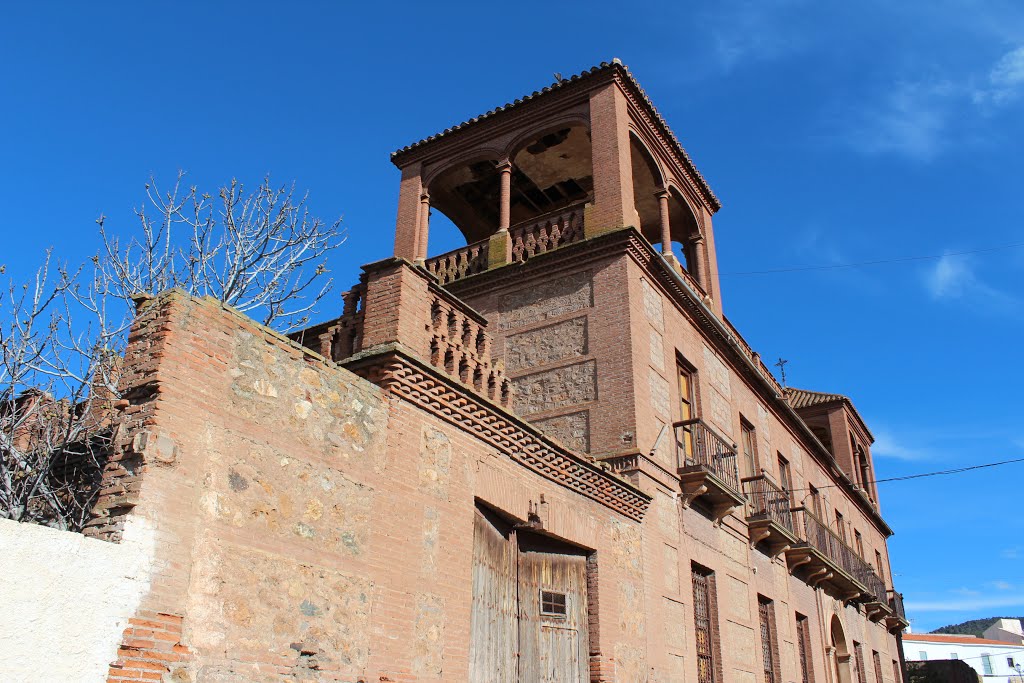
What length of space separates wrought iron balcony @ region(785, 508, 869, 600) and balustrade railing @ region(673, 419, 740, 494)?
4224 mm

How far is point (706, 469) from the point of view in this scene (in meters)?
13.1

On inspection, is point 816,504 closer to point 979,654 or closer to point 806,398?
point 806,398

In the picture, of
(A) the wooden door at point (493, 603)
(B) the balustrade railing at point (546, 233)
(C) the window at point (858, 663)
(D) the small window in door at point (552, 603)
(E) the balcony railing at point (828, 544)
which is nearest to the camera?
(A) the wooden door at point (493, 603)

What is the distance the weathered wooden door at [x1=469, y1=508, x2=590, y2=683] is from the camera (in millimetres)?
8438

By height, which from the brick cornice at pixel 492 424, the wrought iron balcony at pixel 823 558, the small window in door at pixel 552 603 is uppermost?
the wrought iron balcony at pixel 823 558

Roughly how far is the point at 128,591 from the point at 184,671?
24.2 inches

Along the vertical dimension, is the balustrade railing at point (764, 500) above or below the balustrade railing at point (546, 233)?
below

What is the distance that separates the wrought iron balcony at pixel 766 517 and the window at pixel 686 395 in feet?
6.54

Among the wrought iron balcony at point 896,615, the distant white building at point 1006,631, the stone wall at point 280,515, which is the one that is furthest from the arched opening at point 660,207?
the distant white building at point 1006,631

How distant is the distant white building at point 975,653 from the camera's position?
68812 millimetres

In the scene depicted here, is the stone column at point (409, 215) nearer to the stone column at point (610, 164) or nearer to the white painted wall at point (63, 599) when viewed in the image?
the stone column at point (610, 164)

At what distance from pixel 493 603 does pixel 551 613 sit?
1215 mm

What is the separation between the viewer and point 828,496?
2434cm

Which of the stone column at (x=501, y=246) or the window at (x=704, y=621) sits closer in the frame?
the window at (x=704, y=621)
